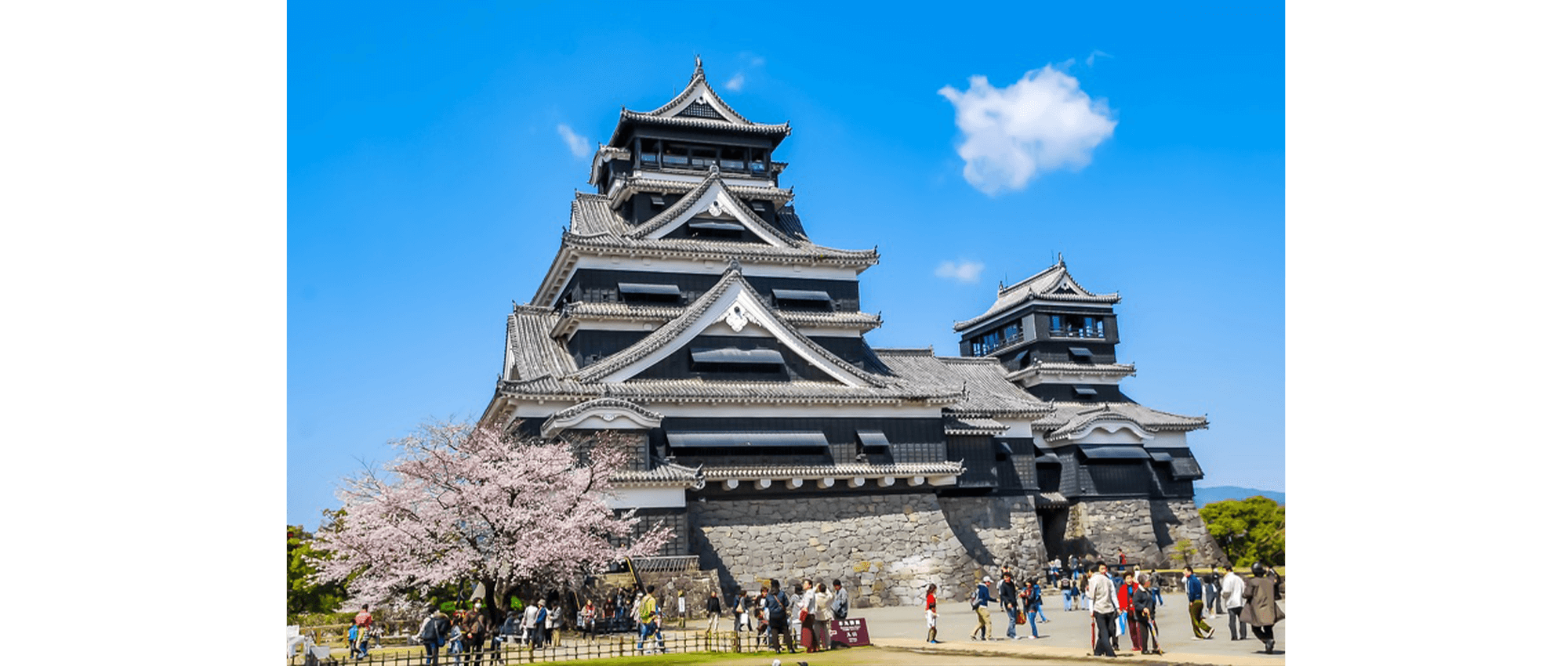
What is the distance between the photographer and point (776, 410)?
31203 millimetres

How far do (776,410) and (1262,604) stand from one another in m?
16.6

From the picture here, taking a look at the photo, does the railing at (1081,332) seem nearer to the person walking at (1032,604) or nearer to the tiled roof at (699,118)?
the tiled roof at (699,118)

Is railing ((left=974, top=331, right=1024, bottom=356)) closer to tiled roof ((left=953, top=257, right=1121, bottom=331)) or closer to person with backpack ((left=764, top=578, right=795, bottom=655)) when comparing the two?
tiled roof ((left=953, top=257, right=1121, bottom=331))

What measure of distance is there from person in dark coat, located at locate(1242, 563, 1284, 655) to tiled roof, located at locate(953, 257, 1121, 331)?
31.6 m

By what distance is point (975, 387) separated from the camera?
4084cm

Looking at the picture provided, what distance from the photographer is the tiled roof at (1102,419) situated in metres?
39.7

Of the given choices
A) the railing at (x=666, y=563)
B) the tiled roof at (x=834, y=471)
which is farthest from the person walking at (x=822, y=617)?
the tiled roof at (x=834, y=471)

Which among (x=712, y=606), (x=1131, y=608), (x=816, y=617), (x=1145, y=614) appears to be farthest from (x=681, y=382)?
(x=1145, y=614)

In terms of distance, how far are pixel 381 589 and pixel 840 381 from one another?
50.9ft

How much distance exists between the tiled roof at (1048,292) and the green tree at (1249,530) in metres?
10.5

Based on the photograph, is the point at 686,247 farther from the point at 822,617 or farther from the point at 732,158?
the point at 822,617

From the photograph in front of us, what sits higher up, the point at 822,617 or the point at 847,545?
the point at 822,617
